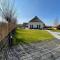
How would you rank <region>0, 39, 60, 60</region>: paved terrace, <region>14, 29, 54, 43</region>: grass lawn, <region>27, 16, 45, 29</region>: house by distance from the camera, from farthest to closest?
<region>27, 16, 45, 29</region>: house, <region>14, 29, 54, 43</region>: grass lawn, <region>0, 39, 60, 60</region>: paved terrace

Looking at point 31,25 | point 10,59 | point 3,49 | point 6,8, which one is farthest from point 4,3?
point 31,25

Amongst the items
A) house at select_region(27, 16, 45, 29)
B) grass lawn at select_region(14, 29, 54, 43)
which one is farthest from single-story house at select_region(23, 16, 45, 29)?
grass lawn at select_region(14, 29, 54, 43)

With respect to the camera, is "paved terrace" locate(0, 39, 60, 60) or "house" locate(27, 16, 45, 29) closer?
"paved terrace" locate(0, 39, 60, 60)

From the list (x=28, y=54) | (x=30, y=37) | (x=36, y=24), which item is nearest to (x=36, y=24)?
(x=36, y=24)

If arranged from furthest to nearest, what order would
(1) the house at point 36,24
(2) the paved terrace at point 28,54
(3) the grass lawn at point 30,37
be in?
(1) the house at point 36,24, (3) the grass lawn at point 30,37, (2) the paved terrace at point 28,54

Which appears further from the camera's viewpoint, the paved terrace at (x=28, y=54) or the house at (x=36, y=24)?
the house at (x=36, y=24)

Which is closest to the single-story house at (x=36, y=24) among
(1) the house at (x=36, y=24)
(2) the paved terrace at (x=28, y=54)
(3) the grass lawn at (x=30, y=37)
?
(1) the house at (x=36, y=24)

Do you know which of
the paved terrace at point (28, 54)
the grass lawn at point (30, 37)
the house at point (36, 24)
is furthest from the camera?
the house at point (36, 24)

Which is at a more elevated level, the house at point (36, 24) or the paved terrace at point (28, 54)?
the house at point (36, 24)

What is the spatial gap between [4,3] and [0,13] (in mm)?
521

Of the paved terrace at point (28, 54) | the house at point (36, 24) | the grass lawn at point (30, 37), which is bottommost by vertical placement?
the paved terrace at point (28, 54)

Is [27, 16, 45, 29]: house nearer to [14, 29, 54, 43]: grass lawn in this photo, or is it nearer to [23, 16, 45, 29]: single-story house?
[23, 16, 45, 29]: single-story house

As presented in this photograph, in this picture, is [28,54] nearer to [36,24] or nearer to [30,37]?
[30,37]

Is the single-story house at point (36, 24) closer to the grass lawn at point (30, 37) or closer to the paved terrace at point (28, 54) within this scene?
the grass lawn at point (30, 37)
